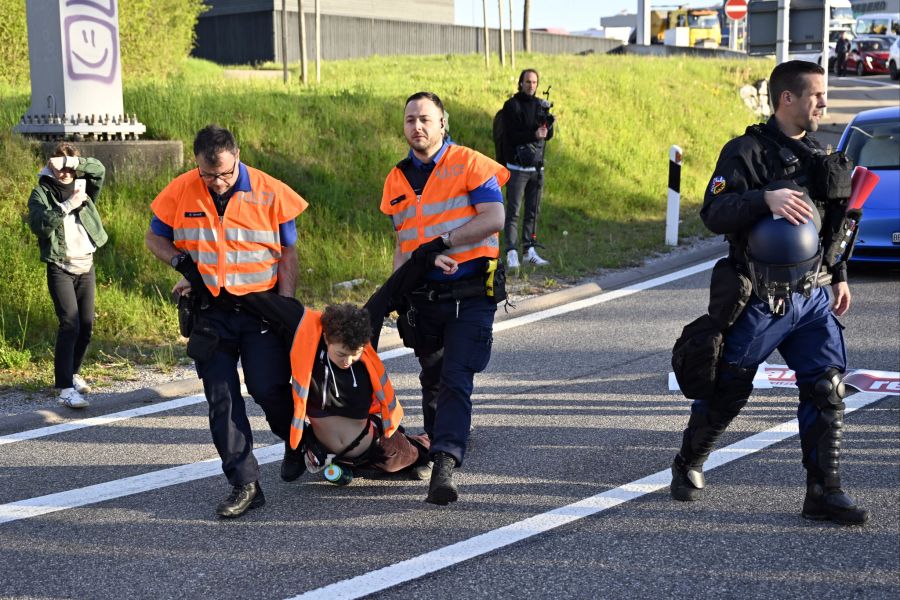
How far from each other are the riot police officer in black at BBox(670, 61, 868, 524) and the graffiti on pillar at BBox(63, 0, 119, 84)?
8248 mm

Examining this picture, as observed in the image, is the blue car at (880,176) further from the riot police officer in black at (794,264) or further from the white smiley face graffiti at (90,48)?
the white smiley face graffiti at (90,48)

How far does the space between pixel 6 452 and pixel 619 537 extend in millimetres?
3492

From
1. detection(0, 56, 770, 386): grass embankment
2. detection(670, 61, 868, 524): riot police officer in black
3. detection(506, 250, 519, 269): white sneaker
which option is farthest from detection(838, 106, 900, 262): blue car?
detection(670, 61, 868, 524): riot police officer in black

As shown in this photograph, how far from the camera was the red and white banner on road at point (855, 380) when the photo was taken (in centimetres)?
718

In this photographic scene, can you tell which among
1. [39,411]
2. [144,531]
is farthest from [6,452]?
[144,531]

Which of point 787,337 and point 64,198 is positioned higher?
point 64,198

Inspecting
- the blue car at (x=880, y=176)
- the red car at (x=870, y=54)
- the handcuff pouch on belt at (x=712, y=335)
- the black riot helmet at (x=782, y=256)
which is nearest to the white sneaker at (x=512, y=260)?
the blue car at (x=880, y=176)

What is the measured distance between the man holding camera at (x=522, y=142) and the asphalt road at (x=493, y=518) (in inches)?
185


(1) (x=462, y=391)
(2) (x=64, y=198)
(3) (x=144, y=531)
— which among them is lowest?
(3) (x=144, y=531)

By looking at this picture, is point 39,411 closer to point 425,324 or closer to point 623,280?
point 425,324

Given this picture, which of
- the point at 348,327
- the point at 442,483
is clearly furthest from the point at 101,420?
the point at 442,483

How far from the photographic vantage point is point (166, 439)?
6469mm

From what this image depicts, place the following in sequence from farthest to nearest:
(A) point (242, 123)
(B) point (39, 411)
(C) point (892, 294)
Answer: (A) point (242, 123) < (C) point (892, 294) < (B) point (39, 411)

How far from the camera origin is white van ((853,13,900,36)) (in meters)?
53.2
